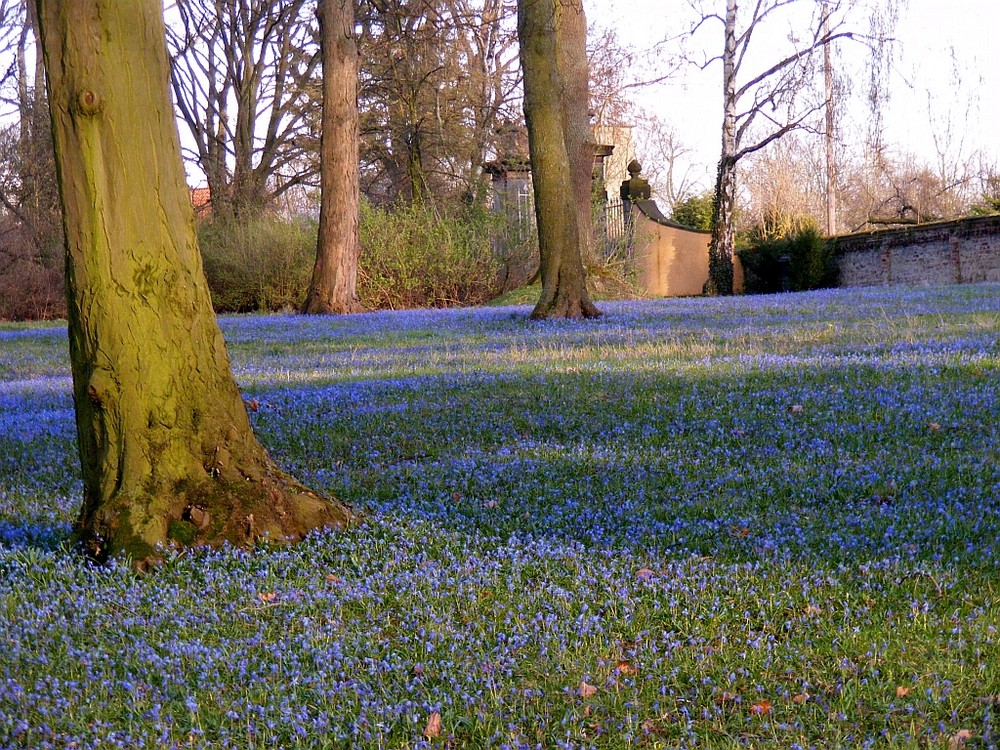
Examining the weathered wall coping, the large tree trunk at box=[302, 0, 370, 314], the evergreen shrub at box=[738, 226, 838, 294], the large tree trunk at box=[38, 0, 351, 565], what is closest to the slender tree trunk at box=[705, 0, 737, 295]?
the evergreen shrub at box=[738, 226, 838, 294]

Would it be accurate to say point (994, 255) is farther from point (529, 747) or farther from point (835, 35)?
point (529, 747)

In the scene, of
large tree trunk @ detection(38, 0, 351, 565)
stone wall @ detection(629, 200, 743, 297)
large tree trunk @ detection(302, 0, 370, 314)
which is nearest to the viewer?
large tree trunk @ detection(38, 0, 351, 565)

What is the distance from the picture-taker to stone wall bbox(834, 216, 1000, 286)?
1089 inches

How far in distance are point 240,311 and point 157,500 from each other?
2568 centimetres

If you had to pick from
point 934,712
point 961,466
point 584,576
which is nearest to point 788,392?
point 961,466

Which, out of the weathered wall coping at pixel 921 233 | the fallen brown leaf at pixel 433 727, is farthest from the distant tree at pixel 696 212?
the fallen brown leaf at pixel 433 727

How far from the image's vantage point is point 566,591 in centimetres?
346

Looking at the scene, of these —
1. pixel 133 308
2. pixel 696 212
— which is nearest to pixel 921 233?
pixel 696 212

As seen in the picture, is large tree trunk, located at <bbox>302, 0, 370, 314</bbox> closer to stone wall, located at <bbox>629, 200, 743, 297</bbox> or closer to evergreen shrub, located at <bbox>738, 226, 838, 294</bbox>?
stone wall, located at <bbox>629, 200, 743, 297</bbox>

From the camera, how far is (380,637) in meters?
3.19

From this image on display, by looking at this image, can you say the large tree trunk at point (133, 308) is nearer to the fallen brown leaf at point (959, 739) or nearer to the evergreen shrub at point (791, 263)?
the fallen brown leaf at point (959, 739)

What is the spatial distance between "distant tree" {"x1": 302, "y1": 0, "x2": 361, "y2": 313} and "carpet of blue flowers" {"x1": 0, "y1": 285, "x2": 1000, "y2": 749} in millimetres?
14874

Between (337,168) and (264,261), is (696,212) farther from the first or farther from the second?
(337,168)

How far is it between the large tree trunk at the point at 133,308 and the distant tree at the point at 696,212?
122ft
